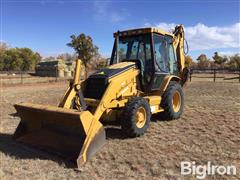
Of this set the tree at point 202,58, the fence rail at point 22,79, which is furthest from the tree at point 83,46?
the tree at point 202,58

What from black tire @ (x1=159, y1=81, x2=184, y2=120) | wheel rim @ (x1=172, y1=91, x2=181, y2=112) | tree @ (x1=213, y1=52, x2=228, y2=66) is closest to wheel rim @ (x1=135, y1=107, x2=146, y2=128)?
black tire @ (x1=159, y1=81, x2=184, y2=120)

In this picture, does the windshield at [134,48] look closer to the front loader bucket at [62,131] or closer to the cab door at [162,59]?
the cab door at [162,59]

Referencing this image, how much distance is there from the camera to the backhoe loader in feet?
17.6

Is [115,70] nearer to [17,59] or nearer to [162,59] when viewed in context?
[162,59]

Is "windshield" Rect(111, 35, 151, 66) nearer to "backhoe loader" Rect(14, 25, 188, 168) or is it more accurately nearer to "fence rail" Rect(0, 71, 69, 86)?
"backhoe loader" Rect(14, 25, 188, 168)

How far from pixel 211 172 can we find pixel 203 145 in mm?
1202

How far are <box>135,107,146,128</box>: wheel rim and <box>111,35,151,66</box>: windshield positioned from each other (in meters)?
1.61

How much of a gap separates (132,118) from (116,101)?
2.15 feet

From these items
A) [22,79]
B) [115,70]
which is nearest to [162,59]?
[115,70]

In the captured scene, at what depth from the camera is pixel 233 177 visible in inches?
179

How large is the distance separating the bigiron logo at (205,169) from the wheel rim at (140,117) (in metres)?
1.61

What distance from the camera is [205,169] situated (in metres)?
4.83

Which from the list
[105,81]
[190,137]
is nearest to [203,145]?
[190,137]

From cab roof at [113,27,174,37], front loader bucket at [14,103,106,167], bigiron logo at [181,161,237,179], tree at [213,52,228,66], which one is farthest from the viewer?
tree at [213,52,228,66]
